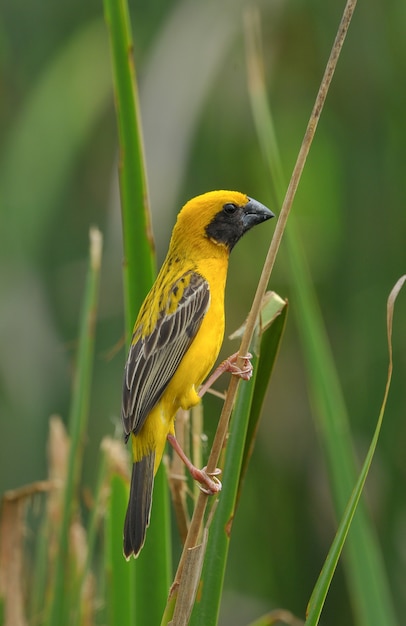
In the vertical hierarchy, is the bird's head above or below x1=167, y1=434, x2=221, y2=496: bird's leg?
above

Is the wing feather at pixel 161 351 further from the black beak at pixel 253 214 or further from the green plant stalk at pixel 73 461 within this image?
the black beak at pixel 253 214

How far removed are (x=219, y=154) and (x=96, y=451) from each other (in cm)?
149

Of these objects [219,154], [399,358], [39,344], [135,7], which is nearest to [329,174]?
[219,154]

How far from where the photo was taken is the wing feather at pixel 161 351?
2281 millimetres

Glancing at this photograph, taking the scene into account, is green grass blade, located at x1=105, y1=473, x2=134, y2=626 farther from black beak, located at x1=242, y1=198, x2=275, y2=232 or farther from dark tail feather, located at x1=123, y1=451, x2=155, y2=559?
black beak, located at x1=242, y1=198, x2=275, y2=232

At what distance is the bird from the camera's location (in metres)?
2.14

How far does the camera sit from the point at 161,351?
2396 mm

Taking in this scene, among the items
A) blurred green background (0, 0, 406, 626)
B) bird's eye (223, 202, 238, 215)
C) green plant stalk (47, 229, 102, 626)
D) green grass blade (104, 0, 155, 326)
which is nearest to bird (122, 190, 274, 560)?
bird's eye (223, 202, 238, 215)

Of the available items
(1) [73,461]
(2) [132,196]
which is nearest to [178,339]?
(1) [73,461]

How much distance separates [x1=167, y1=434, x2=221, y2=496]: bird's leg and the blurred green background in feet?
5.75

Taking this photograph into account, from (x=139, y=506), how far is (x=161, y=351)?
0.49 m

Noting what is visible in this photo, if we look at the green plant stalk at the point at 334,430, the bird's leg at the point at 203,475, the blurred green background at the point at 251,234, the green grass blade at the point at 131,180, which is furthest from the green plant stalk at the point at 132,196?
the blurred green background at the point at 251,234

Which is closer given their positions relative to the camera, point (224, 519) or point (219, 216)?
point (224, 519)

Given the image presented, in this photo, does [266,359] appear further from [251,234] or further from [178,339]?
[251,234]
